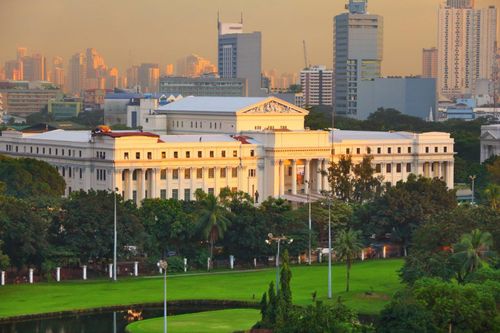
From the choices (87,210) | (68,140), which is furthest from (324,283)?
(68,140)

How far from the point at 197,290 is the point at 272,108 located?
41.1 metres

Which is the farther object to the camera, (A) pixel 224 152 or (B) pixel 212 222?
(A) pixel 224 152

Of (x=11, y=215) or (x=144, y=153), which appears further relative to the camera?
(x=144, y=153)

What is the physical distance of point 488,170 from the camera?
100375mm

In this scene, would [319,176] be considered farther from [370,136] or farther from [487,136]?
[487,136]

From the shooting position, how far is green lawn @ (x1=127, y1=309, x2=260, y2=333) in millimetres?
53469

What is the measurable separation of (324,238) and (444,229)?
1284 cm

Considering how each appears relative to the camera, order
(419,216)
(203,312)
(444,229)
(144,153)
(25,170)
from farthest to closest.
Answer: (144,153) → (25,170) → (419,216) → (444,229) → (203,312)

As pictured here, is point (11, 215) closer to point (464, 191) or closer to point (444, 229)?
point (444, 229)

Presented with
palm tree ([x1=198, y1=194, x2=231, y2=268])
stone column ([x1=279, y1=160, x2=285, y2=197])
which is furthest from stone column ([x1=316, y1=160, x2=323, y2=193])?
palm tree ([x1=198, y1=194, x2=231, y2=268])

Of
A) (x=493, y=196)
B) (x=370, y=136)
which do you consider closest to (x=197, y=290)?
(x=493, y=196)

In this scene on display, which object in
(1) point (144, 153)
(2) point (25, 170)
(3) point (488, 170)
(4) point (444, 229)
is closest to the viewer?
(4) point (444, 229)

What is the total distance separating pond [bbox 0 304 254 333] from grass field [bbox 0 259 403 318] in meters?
0.86

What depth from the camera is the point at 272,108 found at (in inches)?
4040
